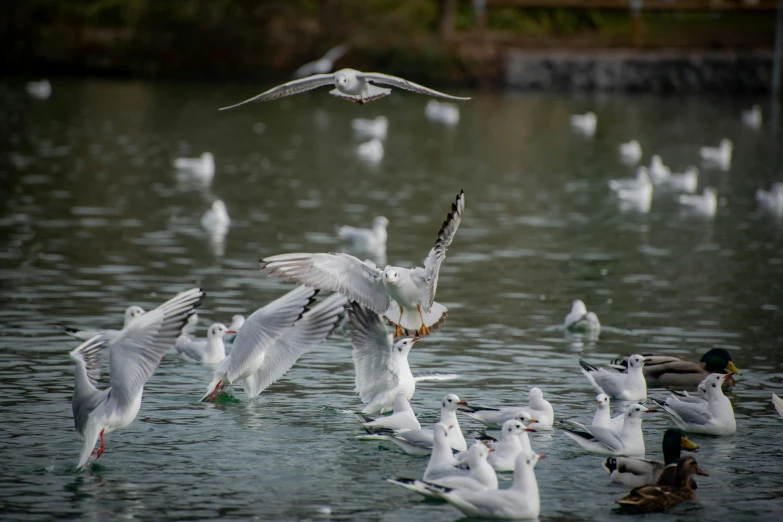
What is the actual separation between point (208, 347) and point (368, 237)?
7.15 metres

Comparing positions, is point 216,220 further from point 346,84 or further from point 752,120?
point 752,120

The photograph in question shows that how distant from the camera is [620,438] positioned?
34.1 feet

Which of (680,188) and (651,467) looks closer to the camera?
(651,467)

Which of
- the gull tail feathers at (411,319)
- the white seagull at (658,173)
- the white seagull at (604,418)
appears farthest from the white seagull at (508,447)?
the white seagull at (658,173)

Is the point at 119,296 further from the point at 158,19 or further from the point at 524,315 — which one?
the point at 158,19

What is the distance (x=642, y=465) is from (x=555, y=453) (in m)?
1.06

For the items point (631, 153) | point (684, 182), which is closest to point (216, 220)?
point (684, 182)

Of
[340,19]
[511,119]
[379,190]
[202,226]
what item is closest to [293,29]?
[340,19]

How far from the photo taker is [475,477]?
9.10 meters

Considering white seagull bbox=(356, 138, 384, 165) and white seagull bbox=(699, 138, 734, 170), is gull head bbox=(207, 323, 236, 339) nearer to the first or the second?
white seagull bbox=(356, 138, 384, 165)

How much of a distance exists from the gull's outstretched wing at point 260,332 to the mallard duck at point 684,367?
3296 mm

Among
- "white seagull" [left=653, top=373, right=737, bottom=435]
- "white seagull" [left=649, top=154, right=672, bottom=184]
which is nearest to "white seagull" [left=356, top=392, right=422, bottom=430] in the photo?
"white seagull" [left=653, top=373, right=737, bottom=435]

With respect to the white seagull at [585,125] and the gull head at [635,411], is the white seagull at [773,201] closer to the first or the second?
the white seagull at [585,125]

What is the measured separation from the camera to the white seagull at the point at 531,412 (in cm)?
1103
